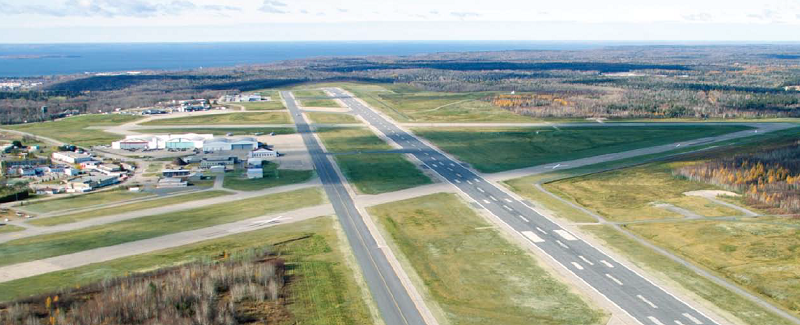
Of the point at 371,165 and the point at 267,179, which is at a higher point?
the point at 371,165

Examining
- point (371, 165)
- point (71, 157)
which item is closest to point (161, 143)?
point (71, 157)

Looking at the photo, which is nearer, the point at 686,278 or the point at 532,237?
the point at 686,278

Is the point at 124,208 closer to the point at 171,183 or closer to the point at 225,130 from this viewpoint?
the point at 171,183

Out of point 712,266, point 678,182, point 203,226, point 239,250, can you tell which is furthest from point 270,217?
point 678,182

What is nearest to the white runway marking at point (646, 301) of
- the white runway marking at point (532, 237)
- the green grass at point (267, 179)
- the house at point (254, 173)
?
the white runway marking at point (532, 237)

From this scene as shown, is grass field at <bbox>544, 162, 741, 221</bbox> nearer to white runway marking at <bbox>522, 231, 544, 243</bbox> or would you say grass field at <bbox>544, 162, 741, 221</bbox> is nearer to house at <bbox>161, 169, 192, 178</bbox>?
white runway marking at <bbox>522, 231, 544, 243</bbox>

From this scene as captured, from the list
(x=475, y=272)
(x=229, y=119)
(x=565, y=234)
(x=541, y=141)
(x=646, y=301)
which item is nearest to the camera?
(x=646, y=301)

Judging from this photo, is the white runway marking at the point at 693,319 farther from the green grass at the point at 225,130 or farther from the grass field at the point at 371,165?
the green grass at the point at 225,130
